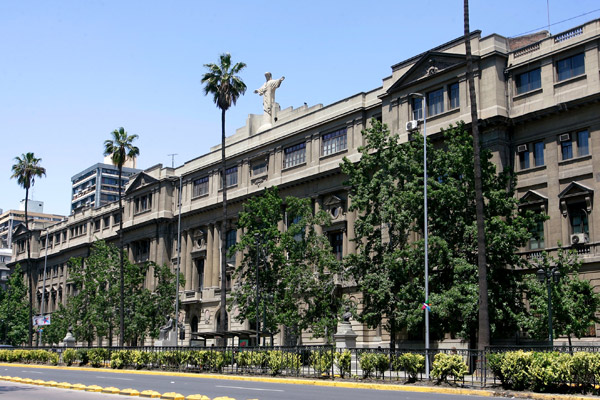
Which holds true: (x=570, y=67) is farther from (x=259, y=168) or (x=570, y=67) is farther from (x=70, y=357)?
(x=70, y=357)

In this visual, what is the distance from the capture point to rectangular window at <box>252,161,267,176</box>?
62281mm

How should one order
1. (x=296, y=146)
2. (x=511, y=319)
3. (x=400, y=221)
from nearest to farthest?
(x=511, y=319) < (x=400, y=221) < (x=296, y=146)

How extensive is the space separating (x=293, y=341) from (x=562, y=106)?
92.3 feet

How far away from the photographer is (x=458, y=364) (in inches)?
949

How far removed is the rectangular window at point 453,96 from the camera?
144 feet

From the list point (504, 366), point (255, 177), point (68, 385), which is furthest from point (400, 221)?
point (255, 177)

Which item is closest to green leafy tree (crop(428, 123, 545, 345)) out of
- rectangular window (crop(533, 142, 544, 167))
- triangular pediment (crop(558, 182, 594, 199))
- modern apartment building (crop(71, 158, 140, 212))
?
triangular pediment (crop(558, 182, 594, 199))

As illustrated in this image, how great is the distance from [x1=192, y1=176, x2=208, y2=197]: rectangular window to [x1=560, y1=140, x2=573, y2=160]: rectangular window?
129ft

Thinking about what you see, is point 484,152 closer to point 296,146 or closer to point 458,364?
point 458,364

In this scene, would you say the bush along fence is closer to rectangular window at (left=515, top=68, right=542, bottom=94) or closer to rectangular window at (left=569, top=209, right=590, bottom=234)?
rectangular window at (left=569, top=209, right=590, bottom=234)

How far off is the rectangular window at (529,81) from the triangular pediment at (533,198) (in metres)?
6.45

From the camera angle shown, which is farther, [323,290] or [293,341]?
[293,341]

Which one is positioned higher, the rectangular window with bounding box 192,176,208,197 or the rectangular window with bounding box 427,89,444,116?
the rectangular window with bounding box 427,89,444,116

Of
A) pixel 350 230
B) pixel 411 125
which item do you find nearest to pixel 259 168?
pixel 350 230
